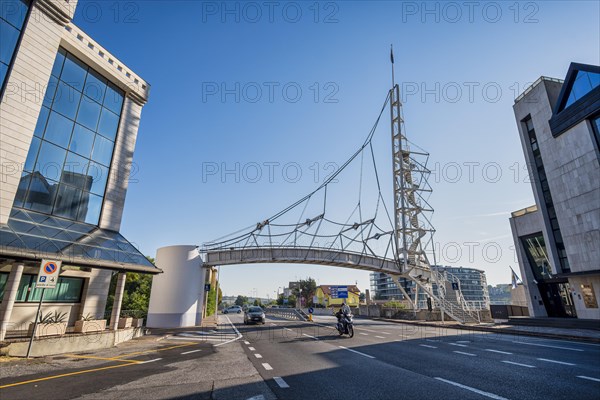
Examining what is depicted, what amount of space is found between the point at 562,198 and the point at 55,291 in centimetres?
3824

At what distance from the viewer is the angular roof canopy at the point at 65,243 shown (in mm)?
11820

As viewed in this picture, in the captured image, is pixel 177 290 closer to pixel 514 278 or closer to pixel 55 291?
pixel 55 291

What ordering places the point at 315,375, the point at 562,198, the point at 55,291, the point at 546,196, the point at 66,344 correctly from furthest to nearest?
the point at 546,196 < the point at 562,198 < the point at 55,291 < the point at 66,344 < the point at 315,375

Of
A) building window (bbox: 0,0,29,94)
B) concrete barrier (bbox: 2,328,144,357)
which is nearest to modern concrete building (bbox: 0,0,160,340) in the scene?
building window (bbox: 0,0,29,94)

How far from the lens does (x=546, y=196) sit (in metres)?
31.3

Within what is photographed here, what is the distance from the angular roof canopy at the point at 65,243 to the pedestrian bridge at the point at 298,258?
12436 millimetres

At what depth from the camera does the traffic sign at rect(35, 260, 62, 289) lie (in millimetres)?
10672

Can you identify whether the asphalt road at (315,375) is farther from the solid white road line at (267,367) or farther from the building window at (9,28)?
the building window at (9,28)

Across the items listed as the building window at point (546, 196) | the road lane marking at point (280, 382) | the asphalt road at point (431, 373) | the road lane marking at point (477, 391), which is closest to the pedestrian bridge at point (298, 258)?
the building window at point (546, 196)

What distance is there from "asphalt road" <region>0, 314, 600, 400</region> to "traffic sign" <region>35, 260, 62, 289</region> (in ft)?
8.19

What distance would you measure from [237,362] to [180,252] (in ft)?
65.3

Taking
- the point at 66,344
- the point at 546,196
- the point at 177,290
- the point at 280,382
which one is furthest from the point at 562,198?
the point at 66,344

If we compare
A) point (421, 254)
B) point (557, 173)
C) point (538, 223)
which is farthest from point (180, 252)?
point (538, 223)

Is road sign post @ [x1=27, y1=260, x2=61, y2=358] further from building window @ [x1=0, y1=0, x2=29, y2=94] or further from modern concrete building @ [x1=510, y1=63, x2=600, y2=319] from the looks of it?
modern concrete building @ [x1=510, y1=63, x2=600, y2=319]
